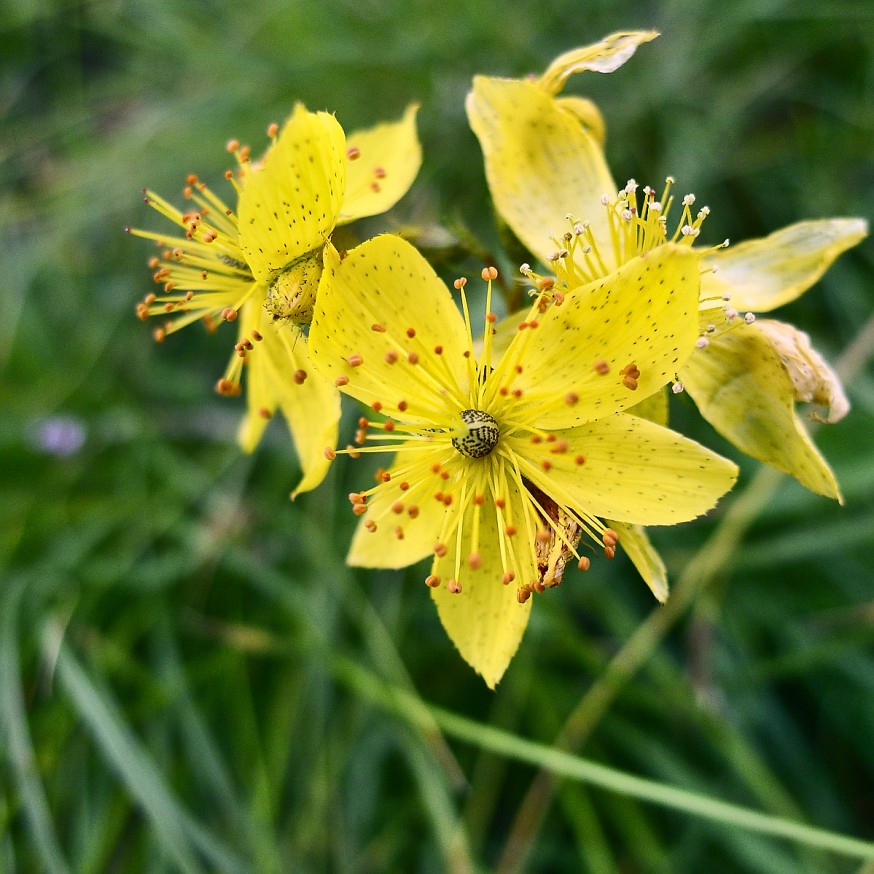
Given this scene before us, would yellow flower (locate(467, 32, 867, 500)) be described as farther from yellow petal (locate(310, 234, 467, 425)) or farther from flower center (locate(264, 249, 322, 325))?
flower center (locate(264, 249, 322, 325))

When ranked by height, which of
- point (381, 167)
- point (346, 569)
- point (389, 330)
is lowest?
point (346, 569)

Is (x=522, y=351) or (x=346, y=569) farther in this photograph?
(x=346, y=569)

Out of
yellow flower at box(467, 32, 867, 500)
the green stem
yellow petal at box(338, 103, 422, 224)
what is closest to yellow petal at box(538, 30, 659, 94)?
yellow flower at box(467, 32, 867, 500)

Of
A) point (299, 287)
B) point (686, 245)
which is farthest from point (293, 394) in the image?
point (686, 245)

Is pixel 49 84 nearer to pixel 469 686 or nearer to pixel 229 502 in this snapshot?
pixel 229 502

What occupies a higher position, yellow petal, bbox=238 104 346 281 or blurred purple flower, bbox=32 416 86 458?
yellow petal, bbox=238 104 346 281

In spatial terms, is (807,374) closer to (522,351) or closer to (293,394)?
(522,351)

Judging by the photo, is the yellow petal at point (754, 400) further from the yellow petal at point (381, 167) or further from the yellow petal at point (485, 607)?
the yellow petal at point (381, 167)
